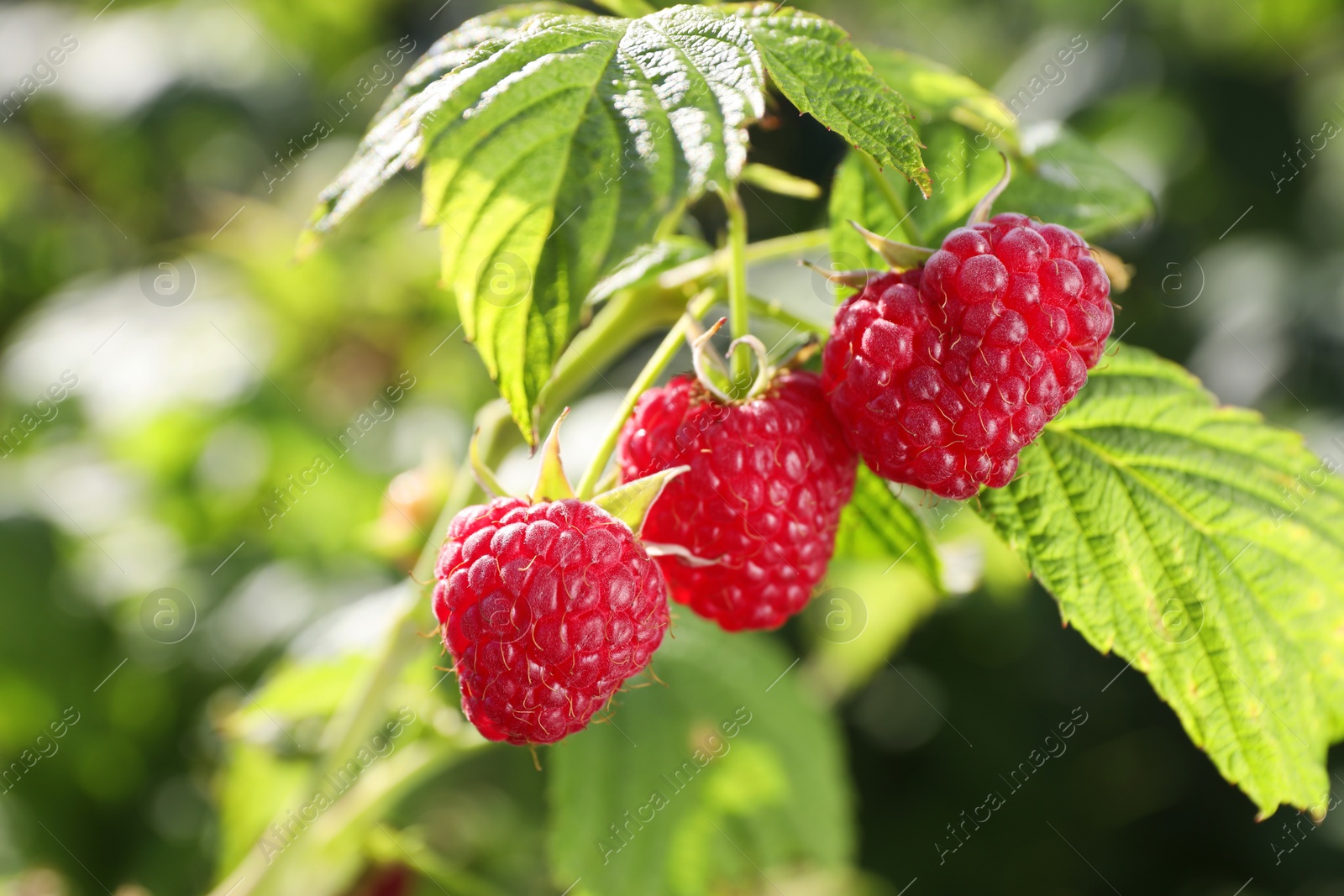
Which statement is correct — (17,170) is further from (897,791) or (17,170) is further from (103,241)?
(897,791)

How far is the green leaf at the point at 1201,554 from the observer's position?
3.34 ft

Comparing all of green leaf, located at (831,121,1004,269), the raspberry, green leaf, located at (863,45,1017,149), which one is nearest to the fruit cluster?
the raspberry

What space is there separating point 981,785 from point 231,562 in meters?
1.91

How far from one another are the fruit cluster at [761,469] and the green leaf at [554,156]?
0.54 feet

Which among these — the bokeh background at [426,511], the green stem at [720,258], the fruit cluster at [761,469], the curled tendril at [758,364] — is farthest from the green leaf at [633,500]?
the bokeh background at [426,511]

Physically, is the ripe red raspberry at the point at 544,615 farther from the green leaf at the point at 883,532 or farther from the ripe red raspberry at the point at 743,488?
the green leaf at the point at 883,532

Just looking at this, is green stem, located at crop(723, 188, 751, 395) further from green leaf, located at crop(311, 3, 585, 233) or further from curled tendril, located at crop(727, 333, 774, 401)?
green leaf, located at crop(311, 3, 585, 233)

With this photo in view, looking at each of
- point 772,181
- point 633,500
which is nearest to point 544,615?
point 633,500

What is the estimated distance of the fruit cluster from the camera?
862 mm

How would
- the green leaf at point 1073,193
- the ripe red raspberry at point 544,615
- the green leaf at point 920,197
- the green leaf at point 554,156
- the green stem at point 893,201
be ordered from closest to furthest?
1. the green leaf at point 554,156
2. the ripe red raspberry at point 544,615
3. the green stem at point 893,201
4. the green leaf at point 920,197
5. the green leaf at point 1073,193

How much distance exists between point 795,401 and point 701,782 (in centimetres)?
89

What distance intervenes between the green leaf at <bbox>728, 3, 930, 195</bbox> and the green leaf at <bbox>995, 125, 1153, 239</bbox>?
0.44 meters

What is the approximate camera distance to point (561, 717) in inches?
34.2

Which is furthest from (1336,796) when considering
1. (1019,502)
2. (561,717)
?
(561,717)
